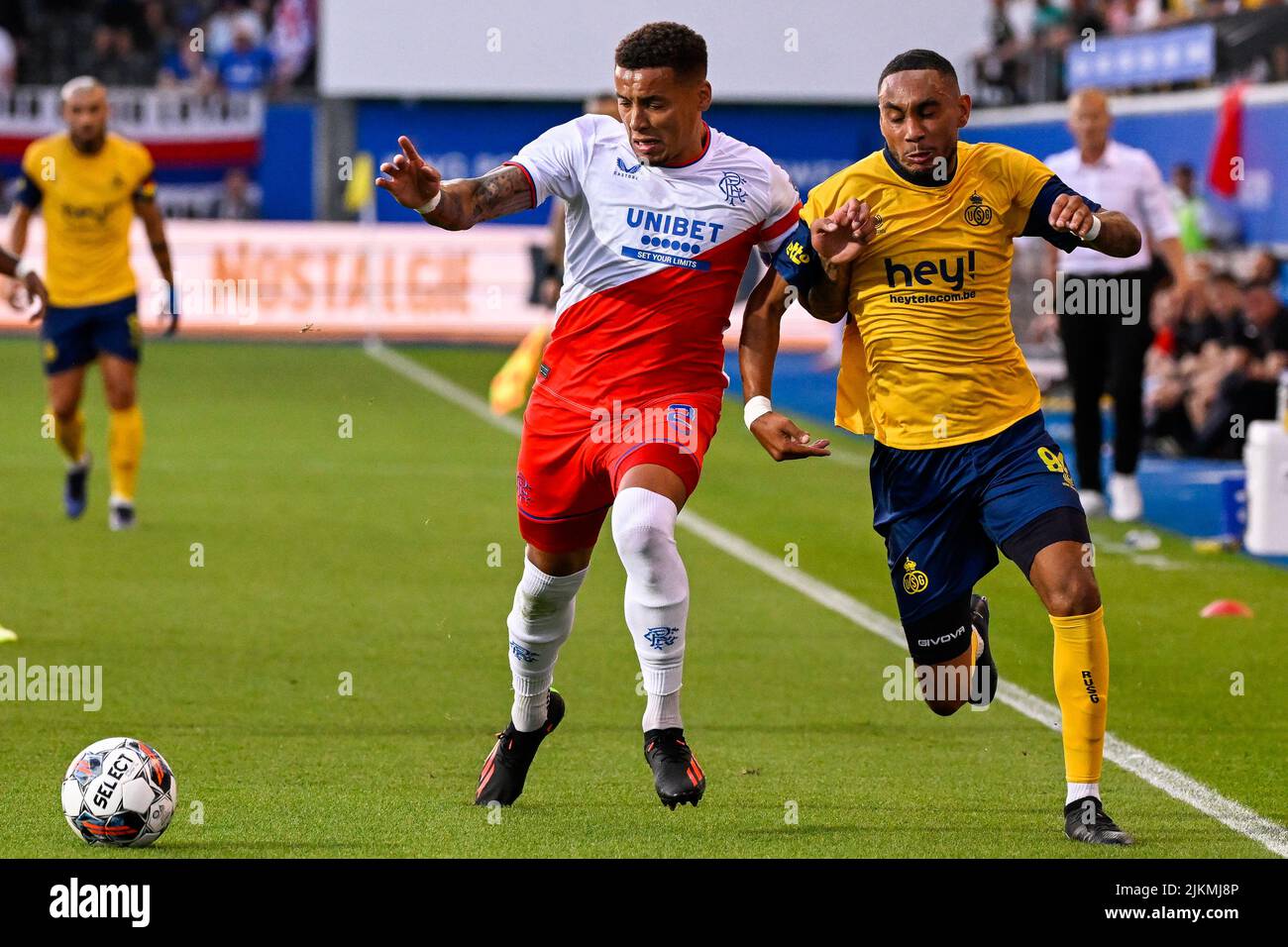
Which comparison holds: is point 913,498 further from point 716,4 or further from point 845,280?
point 716,4

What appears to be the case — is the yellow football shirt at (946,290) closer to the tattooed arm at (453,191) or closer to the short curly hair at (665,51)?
the short curly hair at (665,51)

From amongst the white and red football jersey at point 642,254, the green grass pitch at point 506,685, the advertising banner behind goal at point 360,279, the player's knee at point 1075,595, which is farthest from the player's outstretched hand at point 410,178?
the advertising banner behind goal at point 360,279

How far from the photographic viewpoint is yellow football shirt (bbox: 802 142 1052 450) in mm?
6262

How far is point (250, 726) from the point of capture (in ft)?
24.5

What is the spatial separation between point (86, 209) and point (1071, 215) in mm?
8330

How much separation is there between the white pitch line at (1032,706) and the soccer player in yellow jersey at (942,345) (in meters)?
0.53

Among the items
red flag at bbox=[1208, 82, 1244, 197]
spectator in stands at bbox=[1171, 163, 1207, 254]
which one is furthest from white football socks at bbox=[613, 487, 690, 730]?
spectator in stands at bbox=[1171, 163, 1207, 254]

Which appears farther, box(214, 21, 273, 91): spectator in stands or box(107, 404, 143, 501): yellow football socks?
box(214, 21, 273, 91): spectator in stands

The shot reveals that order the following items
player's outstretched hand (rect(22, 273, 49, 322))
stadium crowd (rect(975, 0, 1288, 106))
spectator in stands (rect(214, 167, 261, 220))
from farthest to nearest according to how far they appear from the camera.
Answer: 1. spectator in stands (rect(214, 167, 261, 220))
2. stadium crowd (rect(975, 0, 1288, 106))
3. player's outstretched hand (rect(22, 273, 49, 322))

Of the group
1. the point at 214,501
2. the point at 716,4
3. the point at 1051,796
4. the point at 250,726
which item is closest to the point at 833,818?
the point at 1051,796

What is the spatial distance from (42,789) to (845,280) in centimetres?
282

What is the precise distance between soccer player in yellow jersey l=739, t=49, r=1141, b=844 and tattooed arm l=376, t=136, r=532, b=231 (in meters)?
0.81

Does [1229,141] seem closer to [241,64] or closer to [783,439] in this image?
[783,439]

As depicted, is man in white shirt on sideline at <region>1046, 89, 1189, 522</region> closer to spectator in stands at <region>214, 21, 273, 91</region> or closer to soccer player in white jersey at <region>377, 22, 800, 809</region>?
soccer player in white jersey at <region>377, 22, 800, 809</region>
